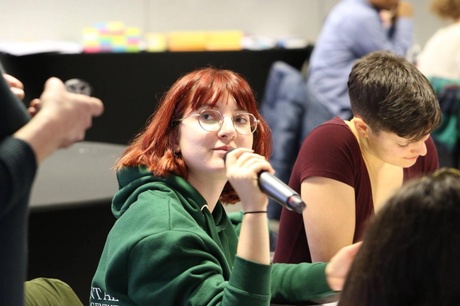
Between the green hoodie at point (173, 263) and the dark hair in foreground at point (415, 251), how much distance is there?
0.46 meters

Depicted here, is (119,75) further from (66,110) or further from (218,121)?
(66,110)

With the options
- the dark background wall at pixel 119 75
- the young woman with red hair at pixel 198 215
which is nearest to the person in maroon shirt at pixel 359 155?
the young woman with red hair at pixel 198 215

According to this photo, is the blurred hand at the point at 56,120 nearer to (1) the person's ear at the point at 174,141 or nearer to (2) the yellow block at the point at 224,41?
(1) the person's ear at the point at 174,141

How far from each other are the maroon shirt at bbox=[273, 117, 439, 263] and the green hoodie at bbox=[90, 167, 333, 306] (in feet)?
1.09

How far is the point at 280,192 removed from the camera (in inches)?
60.0

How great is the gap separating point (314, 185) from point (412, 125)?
0.27 m

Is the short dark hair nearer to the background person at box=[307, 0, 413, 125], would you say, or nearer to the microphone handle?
the microphone handle

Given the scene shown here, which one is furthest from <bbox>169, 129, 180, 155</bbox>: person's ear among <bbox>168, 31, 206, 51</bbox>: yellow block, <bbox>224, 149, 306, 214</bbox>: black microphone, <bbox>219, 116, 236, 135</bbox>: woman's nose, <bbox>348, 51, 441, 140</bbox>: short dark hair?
<bbox>168, 31, 206, 51</bbox>: yellow block

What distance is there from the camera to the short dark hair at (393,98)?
85.2 inches

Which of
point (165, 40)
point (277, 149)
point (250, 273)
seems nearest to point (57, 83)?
point (250, 273)

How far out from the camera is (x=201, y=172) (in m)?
1.89

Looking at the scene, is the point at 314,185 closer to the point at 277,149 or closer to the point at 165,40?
the point at 277,149

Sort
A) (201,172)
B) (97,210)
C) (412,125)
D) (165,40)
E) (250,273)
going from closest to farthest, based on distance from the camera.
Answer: (250,273)
(201,172)
(412,125)
(97,210)
(165,40)

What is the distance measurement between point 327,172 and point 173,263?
64cm
